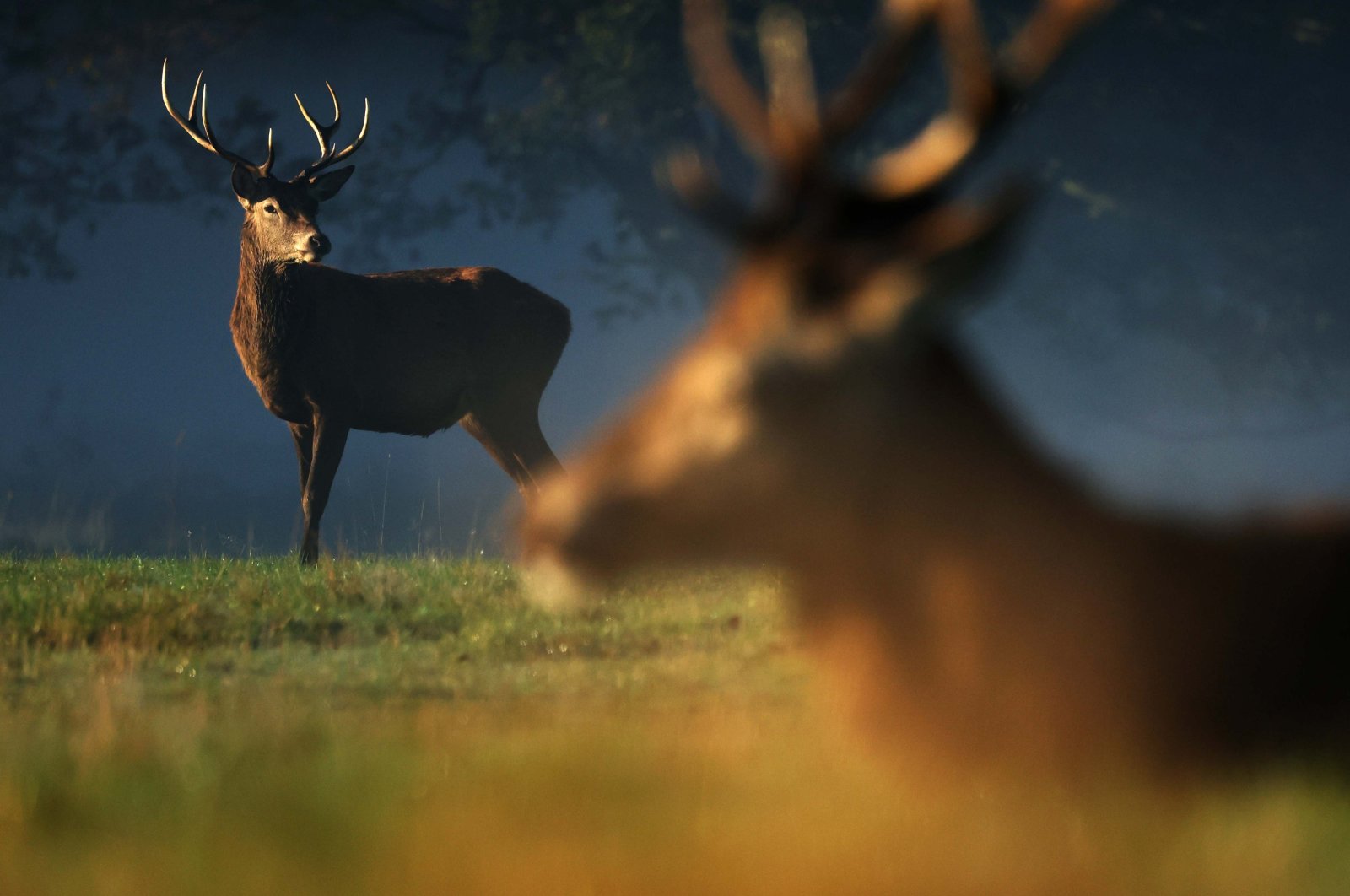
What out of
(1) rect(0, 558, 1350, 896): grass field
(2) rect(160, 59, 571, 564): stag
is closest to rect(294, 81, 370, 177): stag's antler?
(2) rect(160, 59, 571, 564): stag

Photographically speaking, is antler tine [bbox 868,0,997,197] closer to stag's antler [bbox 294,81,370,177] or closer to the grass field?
the grass field

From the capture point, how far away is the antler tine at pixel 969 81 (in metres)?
2.81

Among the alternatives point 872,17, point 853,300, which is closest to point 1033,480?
point 853,300

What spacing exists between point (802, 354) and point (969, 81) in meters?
0.69

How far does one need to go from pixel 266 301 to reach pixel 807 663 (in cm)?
982

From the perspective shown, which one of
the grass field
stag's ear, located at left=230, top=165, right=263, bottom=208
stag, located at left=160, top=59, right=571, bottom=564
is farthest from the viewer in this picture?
stag's ear, located at left=230, top=165, right=263, bottom=208

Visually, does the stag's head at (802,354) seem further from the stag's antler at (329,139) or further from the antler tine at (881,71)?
the stag's antler at (329,139)

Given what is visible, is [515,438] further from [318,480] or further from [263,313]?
[263,313]

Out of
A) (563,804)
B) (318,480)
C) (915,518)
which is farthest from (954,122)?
(318,480)

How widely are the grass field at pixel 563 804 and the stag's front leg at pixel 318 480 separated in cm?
543

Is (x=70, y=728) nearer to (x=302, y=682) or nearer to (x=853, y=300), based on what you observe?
(x=302, y=682)

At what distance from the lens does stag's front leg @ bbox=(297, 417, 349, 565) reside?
36.0ft

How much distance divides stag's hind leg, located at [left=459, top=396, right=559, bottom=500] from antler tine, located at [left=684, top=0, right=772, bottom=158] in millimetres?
8787

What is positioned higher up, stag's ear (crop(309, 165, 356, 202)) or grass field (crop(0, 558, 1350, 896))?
grass field (crop(0, 558, 1350, 896))
